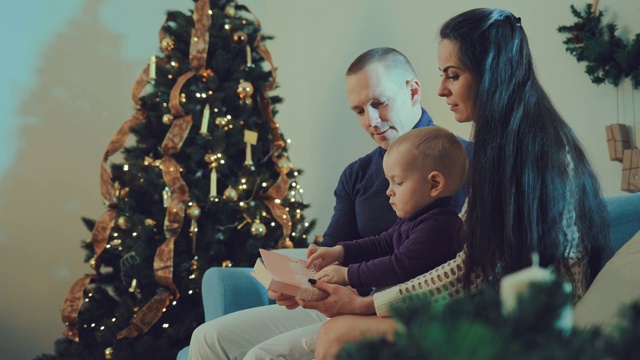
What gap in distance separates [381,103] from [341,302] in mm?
931

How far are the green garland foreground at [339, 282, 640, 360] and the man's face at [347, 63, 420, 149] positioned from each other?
1944mm

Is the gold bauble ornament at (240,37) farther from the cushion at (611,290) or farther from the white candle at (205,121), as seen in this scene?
the cushion at (611,290)

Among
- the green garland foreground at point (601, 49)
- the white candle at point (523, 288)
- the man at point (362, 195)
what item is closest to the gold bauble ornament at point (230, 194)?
the man at point (362, 195)

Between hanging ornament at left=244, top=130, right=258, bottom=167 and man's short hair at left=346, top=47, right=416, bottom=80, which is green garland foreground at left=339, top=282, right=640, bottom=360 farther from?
hanging ornament at left=244, top=130, right=258, bottom=167

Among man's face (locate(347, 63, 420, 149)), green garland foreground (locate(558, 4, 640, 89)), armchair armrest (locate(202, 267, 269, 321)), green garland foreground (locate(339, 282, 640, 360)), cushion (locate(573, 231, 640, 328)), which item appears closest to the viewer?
green garland foreground (locate(339, 282, 640, 360))

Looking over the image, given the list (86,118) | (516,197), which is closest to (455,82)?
(516,197)

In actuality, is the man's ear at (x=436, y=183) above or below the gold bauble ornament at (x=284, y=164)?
below

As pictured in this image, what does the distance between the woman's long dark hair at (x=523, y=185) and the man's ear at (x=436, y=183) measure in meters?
0.17

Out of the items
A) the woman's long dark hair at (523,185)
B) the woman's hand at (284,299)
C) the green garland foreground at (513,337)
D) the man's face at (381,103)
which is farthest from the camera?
the man's face at (381,103)

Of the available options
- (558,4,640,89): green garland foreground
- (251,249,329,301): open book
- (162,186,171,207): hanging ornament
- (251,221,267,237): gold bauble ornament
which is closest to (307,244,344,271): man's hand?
(251,249,329,301): open book

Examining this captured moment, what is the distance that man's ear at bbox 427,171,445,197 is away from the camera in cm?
163

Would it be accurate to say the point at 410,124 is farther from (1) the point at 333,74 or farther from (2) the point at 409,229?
(1) the point at 333,74

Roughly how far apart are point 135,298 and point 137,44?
1.69 m

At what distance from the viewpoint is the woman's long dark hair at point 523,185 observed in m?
1.39
